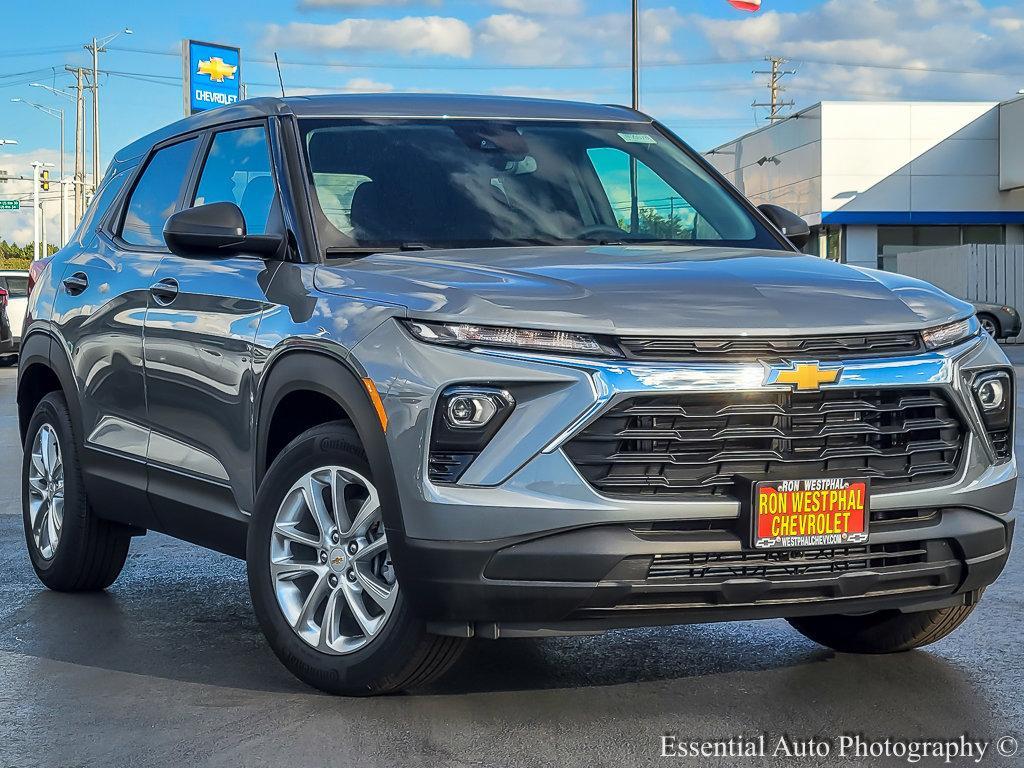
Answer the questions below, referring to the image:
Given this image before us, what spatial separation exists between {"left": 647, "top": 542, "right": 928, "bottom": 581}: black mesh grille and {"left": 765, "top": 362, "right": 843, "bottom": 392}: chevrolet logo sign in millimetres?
451

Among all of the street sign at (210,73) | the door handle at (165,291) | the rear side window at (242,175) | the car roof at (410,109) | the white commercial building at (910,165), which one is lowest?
the door handle at (165,291)

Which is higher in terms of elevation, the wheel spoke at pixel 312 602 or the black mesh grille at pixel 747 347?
the black mesh grille at pixel 747 347

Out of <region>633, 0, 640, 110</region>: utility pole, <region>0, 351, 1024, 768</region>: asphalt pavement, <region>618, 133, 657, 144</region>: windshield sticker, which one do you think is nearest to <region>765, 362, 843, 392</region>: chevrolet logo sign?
<region>0, 351, 1024, 768</region>: asphalt pavement

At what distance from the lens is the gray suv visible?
4.23m

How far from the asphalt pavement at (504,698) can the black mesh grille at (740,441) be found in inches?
28.6

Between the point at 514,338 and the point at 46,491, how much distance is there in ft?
11.1

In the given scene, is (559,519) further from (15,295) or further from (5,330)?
(15,295)

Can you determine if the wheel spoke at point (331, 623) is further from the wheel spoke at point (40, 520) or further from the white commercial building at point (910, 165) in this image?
the white commercial building at point (910, 165)

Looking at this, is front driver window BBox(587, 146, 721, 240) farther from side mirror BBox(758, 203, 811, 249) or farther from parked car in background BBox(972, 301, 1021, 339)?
parked car in background BBox(972, 301, 1021, 339)

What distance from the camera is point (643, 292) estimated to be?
14.5ft

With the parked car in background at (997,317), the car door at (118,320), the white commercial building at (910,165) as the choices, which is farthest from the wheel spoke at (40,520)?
the white commercial building at (910,165)

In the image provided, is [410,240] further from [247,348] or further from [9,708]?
[9,708]

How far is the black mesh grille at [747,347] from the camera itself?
14.0ft

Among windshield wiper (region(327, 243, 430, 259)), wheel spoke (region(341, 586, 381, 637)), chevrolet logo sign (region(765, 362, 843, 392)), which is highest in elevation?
windshield wiper (region(327, 243, 430, 259))
